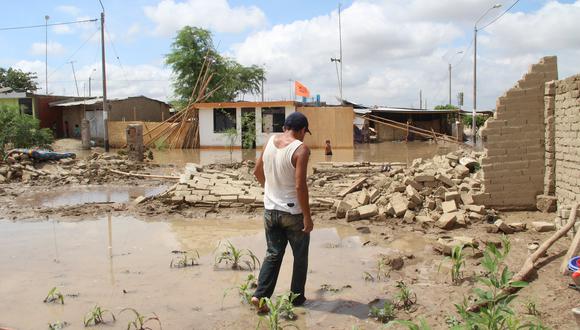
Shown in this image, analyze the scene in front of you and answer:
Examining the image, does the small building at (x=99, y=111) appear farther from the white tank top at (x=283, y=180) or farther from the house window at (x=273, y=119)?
the white tank top at (x=283, y=180)

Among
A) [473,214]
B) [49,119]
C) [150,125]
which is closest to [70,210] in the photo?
[473,214]

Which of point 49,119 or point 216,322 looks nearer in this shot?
point 216,322

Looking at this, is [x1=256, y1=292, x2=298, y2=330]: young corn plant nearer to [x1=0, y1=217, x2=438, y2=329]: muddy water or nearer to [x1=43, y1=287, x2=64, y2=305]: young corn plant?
[x1=0, y1=217, x2=438, y2=329]: muddy water

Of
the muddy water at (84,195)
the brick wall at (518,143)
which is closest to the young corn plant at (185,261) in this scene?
the brick wall at (518,143)

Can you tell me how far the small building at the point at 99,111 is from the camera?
32.1 m

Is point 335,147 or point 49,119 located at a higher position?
point 49,119

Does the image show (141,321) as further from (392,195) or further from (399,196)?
(392,195)

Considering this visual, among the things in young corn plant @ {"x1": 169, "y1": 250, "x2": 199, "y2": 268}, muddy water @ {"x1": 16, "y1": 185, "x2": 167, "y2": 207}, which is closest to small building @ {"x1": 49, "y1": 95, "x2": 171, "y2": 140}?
muddy water @ {"x1": 16, "y1": 185, "x2": 167, "y2": 207}

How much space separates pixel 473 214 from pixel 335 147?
1924 centimetres

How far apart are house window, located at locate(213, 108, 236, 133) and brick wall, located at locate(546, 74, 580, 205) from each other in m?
21.6

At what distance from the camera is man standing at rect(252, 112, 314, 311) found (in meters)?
4.12

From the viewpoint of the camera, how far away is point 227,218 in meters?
8.88

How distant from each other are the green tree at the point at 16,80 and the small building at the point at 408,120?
30972 mm

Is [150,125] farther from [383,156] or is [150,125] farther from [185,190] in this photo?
[185,190]
